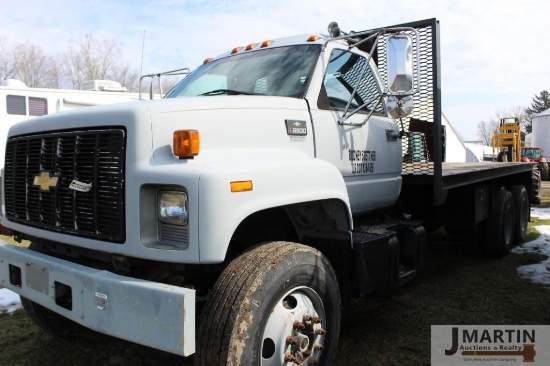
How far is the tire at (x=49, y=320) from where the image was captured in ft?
11.7

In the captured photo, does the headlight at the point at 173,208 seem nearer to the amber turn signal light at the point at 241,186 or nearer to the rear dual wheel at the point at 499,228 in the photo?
the amber turn signal light at the point at 241,186

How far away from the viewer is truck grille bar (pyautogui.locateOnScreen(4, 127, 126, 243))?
2.47 meters

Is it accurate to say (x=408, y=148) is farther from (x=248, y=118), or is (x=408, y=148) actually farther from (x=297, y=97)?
(x=248, y=118)

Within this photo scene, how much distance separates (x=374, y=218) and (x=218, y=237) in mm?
2528

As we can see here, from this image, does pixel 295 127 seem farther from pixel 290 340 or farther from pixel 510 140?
pixel 510 140

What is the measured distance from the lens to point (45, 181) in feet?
9.25

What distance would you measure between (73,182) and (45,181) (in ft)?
1.06

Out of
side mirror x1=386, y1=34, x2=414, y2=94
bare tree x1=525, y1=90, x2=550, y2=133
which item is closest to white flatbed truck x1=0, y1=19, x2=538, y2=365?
side mirror x1=386, y1=34, x2=414, y2=94

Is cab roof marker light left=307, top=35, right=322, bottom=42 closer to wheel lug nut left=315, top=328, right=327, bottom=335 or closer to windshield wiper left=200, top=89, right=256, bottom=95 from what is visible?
windshield wiper left=200, top=89, right=256, bottom=95

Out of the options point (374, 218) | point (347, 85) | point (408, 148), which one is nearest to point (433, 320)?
point (374, 218)

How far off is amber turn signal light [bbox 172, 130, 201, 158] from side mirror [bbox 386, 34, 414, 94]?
1496mm

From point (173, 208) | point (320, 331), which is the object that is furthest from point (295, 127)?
point (320, 331)

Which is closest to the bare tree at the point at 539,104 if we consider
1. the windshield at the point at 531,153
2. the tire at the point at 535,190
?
the windshield at the point at 531,153

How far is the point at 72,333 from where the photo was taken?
12.5ft
